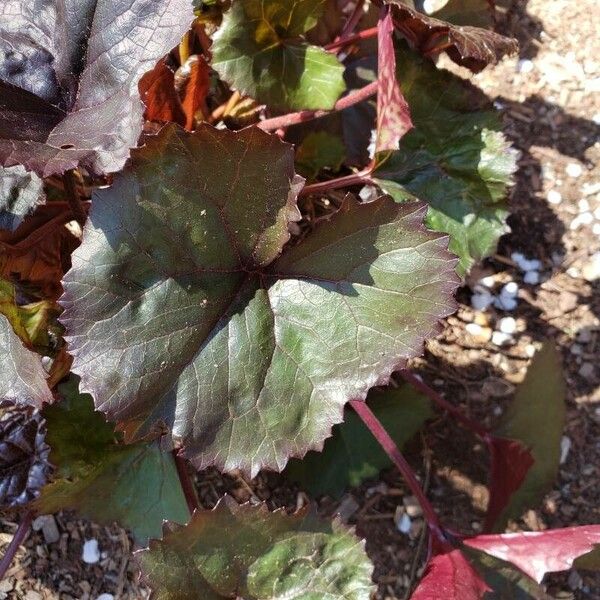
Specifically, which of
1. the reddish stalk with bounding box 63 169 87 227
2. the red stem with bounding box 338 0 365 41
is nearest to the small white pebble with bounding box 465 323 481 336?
the red stem with bounding box 338 0 365 41

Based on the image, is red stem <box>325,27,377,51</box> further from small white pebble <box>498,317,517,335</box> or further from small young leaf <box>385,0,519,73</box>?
small white pebble <box>498,317,517,335</box>

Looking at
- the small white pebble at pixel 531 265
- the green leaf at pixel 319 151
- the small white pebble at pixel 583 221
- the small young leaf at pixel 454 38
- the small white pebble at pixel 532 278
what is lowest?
the small white pebble at pixel 532 278

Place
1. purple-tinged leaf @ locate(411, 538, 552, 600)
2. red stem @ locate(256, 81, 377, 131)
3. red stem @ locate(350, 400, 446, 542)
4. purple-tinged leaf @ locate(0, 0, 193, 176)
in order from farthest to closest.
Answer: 1. red stem @ locate(256, 81, 377, 131)
2. red stem @ locate(350, 400, 446, 542)
3. purple-tinged leaf @ locate(411, 538, 552, 600)
4. purple-tinged leaf @ locate(0, 0, 193, 176)

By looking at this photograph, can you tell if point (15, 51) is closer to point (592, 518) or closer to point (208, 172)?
point (208, 172)

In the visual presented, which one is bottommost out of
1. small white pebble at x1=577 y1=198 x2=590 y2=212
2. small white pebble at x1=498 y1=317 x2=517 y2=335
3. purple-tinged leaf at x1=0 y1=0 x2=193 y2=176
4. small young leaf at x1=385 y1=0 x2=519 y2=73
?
small white pebble at x1=498 y1=317 x2=517 y2=335

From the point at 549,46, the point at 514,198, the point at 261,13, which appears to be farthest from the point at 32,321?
the point at 549,46

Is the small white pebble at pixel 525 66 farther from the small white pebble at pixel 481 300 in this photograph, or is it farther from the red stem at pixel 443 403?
the red stem at pixel 443 403

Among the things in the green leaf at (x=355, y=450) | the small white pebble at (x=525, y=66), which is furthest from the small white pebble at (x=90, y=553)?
the small white pebble at (x=525, y=66)

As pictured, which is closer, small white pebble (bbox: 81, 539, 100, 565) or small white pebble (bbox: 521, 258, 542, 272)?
small white pebble (bbox: 81, 539, 100, 565)
